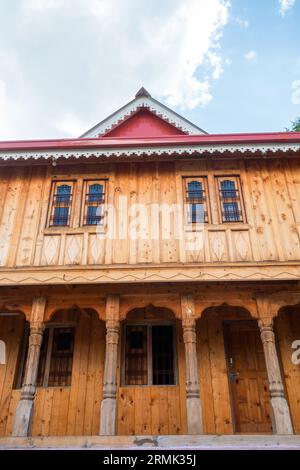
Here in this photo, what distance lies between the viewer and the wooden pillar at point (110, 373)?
5.79 meters

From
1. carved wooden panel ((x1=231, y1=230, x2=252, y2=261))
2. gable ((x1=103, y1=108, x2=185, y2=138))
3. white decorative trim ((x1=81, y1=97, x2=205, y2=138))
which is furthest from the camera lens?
gable ((x1=103, y1=108, x2=185, y2=138))

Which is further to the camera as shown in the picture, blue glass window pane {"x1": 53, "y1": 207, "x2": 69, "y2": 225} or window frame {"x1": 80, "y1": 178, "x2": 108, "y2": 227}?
blue glass window pane {"x1": 53, "y1": 207, "x2": 69, "y2": 225}

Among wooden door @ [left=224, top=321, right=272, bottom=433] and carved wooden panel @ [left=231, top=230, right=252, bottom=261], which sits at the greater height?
carved wooden panel @ [left=231, top=230, right=252, bottom=261]

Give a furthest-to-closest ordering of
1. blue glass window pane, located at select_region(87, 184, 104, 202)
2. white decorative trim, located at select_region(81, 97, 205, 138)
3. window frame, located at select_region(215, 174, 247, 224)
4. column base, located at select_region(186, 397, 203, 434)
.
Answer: white decorative trim, located at select_region(81, 97, 205, 138) → blue glass window pane, located at select_region(87, 184, 104, 202) → window frame, located at select_region(215, 174, 247, 224) → column base, located at select_region(186, 397, 203, 434)

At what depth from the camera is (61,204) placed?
7859 mm

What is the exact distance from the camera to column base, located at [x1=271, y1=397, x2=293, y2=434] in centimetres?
565

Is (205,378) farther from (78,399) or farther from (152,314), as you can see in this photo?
(78,399)

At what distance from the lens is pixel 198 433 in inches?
221

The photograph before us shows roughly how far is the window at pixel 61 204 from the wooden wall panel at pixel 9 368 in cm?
259

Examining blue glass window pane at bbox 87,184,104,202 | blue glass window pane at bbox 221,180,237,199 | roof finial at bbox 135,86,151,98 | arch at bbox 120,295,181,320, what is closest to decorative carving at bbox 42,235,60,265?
blue glass window pane at bbox 87,184,104,202

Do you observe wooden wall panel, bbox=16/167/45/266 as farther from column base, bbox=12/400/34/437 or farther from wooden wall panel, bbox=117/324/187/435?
wooden wall panel, bbox=117/324/187/435

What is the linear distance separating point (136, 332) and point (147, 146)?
166 inches

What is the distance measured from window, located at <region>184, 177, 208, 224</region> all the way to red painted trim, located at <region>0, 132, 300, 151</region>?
35.2 inches

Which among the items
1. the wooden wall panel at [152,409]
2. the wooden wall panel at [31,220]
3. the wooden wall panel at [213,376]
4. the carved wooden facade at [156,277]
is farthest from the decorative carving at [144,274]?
the wooden wall panel at [152,409]
